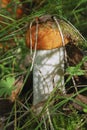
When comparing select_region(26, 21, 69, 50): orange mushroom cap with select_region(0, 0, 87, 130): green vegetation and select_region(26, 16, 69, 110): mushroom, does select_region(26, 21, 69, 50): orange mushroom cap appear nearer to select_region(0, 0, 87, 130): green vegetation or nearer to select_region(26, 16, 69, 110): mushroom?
select_region(26, 16, 69, 110): mushroom

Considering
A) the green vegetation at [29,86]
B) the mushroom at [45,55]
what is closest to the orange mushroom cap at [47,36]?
the mushroom at [45,55]

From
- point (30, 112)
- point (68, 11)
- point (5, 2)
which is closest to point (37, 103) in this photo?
point (30, 112)

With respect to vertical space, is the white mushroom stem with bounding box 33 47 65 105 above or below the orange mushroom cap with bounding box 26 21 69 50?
below

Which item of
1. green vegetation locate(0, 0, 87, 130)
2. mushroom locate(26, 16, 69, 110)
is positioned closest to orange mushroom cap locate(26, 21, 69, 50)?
mushroom locate(26, 16, 69, 110)

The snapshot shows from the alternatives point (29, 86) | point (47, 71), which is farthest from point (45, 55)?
point (29, 86)

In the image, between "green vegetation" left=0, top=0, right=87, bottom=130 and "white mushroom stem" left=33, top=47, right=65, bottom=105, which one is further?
"white mushroom stem" left=33, top=47, right=65, bottom=105

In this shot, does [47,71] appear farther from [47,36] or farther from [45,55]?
[47,36]
